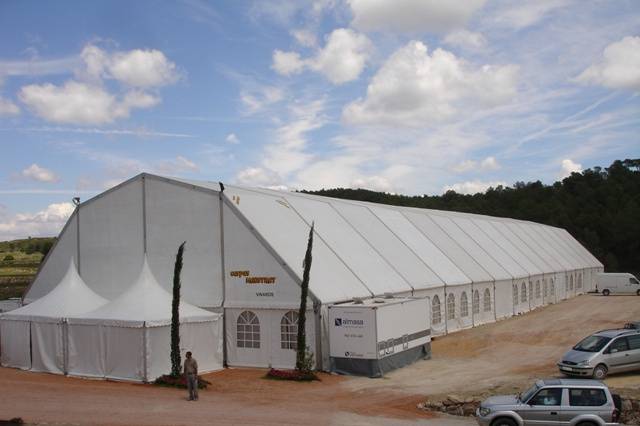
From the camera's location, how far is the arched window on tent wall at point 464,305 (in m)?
35.1

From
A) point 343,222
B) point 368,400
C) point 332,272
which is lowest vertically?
→ point 368,400

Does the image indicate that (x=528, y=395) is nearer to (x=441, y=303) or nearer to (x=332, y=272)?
(x=332, y=272)

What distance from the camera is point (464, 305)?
116 ft

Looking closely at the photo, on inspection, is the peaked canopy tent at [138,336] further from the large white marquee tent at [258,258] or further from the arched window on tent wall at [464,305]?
the arched window on tent wall at [464,305]

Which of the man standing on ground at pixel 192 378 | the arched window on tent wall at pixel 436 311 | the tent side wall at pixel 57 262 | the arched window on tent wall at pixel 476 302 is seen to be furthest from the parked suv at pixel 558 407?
the tent side wall at pixel 57 262

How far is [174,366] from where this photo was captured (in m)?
21.4

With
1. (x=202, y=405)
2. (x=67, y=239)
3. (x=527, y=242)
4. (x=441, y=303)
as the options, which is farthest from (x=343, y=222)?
(x=527, y=242)

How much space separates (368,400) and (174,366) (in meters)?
6.72

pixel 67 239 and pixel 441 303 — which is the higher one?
pixel 67 239

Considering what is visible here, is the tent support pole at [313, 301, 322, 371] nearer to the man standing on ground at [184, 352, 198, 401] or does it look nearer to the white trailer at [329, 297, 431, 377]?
the white trailer at [329, 297, 431, 377]

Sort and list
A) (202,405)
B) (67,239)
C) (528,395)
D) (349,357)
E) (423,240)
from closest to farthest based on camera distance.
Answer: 1. (528,395)
2. (202,405)
3. (349,357)
4. (67,239)
5. (423,240)

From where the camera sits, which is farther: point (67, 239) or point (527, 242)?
point (527, 242)

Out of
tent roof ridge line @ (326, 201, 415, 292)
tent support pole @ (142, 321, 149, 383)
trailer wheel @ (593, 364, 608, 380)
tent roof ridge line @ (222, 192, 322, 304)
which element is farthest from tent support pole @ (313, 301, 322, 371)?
trailer wheel @ (593, 364, 608, 380)

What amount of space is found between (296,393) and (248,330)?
5.28 meters
